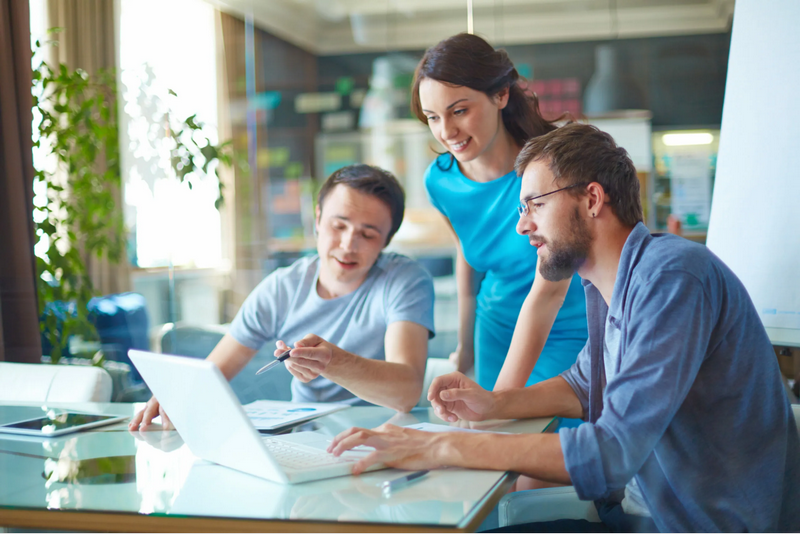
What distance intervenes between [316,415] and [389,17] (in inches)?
143

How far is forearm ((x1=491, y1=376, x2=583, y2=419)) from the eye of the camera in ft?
4.44

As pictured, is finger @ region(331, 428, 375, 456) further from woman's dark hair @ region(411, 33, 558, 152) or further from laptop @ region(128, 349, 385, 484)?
woman's dark hair @ region(411, 33, 558, 152)

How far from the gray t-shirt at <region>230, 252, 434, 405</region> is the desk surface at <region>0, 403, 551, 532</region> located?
625 millimetres

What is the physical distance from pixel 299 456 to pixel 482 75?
41.6 inches

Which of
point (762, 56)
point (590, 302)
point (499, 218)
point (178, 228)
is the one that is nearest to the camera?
point (590, 302)

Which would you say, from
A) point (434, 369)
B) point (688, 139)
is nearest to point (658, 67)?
point (688, 139)

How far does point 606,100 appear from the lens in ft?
14.9

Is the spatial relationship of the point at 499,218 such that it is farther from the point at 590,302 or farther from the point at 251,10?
the point at 251,10

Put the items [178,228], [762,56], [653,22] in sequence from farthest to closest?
[178,228] → [653,22] → [762,56]

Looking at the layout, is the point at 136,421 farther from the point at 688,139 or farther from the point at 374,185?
the point at 688,139

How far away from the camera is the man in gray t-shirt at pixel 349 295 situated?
1750mm

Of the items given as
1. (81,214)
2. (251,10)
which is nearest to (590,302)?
(81,214)

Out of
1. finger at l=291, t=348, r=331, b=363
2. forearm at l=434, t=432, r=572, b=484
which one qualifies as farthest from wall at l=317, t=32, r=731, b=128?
forearm at l=434, t=432, r=572, b=484

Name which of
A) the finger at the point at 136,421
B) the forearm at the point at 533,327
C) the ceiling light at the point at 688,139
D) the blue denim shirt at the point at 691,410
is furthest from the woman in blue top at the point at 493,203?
the ceiling light at the point at 688,139
